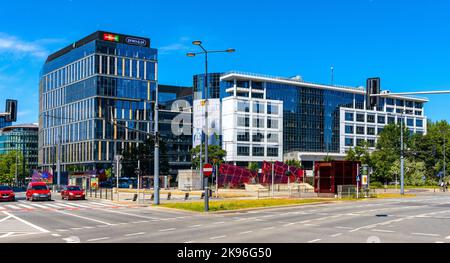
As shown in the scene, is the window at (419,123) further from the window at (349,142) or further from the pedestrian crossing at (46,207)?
the pedestrian crossing at (46,207)

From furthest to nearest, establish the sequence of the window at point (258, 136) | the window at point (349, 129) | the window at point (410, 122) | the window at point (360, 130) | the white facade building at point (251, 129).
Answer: the window at point (410, 122), the window at point (360, 130), the window at point (349, 129), the window at point (258, 136), the white facade building at point (251, 129)

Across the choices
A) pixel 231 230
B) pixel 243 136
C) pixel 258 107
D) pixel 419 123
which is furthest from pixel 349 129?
pixel 231 230

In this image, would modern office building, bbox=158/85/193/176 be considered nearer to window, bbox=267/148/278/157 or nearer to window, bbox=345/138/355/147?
window, bbox=267/148/278/157

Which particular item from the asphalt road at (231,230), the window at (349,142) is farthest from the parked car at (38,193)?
the window at (349,142)

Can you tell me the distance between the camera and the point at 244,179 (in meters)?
85.9

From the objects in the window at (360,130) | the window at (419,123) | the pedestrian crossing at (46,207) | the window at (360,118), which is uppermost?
the window at (360,118)

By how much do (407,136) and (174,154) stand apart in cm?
7521

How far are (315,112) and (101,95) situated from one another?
2323 inches

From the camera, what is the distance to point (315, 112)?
144m

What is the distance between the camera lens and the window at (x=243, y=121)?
125 m

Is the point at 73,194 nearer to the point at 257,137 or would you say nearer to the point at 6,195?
the point at 6,195

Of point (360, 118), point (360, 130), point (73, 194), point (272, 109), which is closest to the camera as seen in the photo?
point (73, 194)

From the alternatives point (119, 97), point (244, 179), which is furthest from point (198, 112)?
point (244, 179)

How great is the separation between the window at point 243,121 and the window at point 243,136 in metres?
1.75
